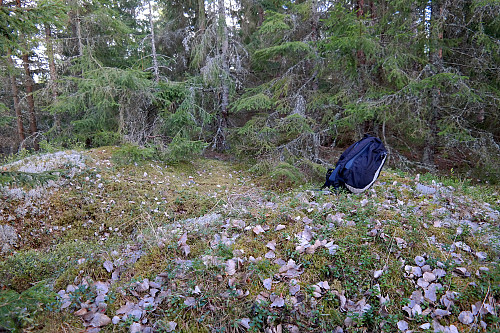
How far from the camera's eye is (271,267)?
2840mm

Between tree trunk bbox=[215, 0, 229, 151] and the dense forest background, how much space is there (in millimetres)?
44

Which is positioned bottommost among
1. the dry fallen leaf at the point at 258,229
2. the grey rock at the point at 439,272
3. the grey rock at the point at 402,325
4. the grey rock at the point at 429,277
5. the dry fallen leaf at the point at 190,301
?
the grey rock at the point at 402,325

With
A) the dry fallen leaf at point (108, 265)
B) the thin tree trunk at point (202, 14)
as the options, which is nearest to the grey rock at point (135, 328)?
the dry fallen leaf at point (108, 265)

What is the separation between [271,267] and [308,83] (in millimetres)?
6828

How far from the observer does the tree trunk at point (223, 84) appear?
9.46 m

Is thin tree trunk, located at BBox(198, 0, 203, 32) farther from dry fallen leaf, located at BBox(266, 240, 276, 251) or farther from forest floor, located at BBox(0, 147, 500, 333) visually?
dry fallen leaf, located at BBox(266, 240, 276, 251)

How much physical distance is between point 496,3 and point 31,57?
17696mm

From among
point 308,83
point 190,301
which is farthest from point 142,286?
point 308,83

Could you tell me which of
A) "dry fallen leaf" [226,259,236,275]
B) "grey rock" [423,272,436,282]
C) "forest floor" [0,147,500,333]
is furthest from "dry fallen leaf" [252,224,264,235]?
"grey rock" [423,272,436,282]

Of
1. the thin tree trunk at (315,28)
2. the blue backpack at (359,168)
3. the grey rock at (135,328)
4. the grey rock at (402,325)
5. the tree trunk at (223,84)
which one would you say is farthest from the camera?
the tree trunk at (223,84)

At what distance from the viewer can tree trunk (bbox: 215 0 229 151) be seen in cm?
946

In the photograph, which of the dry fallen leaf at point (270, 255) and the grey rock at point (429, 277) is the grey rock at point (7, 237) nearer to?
the dry fallen leaf at point (270, 255)

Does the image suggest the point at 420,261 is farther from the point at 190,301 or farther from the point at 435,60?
the point at 435,60

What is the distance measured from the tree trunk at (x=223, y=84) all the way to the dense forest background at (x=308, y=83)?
44mm
